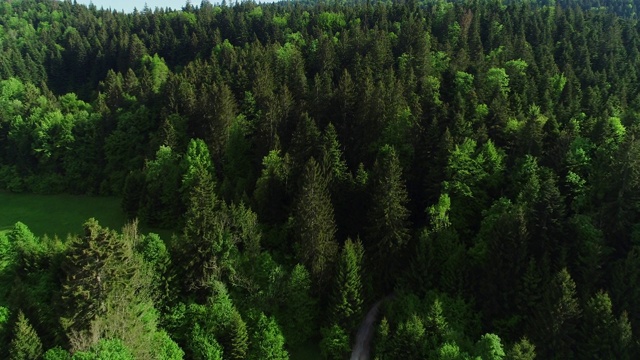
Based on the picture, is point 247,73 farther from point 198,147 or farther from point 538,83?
point 538,83

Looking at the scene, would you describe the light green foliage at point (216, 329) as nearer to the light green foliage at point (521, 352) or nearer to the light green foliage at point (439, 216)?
the light green foliage at point (439, 216)

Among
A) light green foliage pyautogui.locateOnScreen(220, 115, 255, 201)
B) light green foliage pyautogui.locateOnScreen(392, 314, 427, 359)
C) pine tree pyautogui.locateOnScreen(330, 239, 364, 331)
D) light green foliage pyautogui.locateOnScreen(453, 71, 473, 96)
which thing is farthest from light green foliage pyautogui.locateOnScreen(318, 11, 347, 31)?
light green foliage pyautogui.locateOnScreen(392, 314, 427, 359)

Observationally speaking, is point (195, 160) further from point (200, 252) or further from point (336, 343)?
point (336, 343)

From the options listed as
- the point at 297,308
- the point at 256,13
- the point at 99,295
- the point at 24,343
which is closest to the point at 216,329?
the point at 297,308

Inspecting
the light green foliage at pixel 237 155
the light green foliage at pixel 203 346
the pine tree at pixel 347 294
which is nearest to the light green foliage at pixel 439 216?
the pine tree at pixel 347 294

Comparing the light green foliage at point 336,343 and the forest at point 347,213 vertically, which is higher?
the forest at point 347,213

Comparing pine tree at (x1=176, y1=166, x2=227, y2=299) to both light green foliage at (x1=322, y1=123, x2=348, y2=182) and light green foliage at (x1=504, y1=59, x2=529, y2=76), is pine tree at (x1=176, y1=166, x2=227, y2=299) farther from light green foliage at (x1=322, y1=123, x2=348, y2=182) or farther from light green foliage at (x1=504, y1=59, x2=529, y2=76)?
light green foliage at (x1=504, y1=59, x2=529, y2=76)
